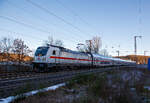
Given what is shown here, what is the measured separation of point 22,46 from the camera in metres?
40.8

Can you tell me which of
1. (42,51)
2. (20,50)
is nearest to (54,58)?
(42,51)

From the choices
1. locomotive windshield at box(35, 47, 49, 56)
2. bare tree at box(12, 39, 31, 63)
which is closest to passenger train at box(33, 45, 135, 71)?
locomotive windshield at box(35, 47, 49, 56)

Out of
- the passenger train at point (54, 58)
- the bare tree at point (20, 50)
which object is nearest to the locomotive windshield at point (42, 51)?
the passenger train at point (54, 58)

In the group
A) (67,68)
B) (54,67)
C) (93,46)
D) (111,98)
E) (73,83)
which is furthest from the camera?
(93,46)

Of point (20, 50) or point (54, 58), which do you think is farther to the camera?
point (20, 50)

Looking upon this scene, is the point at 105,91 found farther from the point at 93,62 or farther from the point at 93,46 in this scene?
the point at 93,46

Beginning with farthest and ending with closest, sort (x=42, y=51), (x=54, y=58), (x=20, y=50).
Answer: (x=20, y=50), (x=54, y=58), (x=42, y=51)

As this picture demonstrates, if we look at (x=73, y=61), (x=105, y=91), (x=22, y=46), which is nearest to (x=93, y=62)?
(x=73, y=61)

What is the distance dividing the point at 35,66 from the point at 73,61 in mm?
7696

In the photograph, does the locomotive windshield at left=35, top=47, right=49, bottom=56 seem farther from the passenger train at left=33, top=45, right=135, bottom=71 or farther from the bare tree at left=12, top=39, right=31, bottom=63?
the bare tree at left=12, top=39, right=31, bottom=63

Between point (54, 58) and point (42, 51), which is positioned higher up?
point (42, 51)

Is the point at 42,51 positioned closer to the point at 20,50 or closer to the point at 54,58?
the point at 54,58

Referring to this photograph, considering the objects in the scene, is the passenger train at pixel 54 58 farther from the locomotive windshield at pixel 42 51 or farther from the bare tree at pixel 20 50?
the bare tree at pixel 20 50

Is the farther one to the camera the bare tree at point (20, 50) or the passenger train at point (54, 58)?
the bare tree at point (20, 50)
